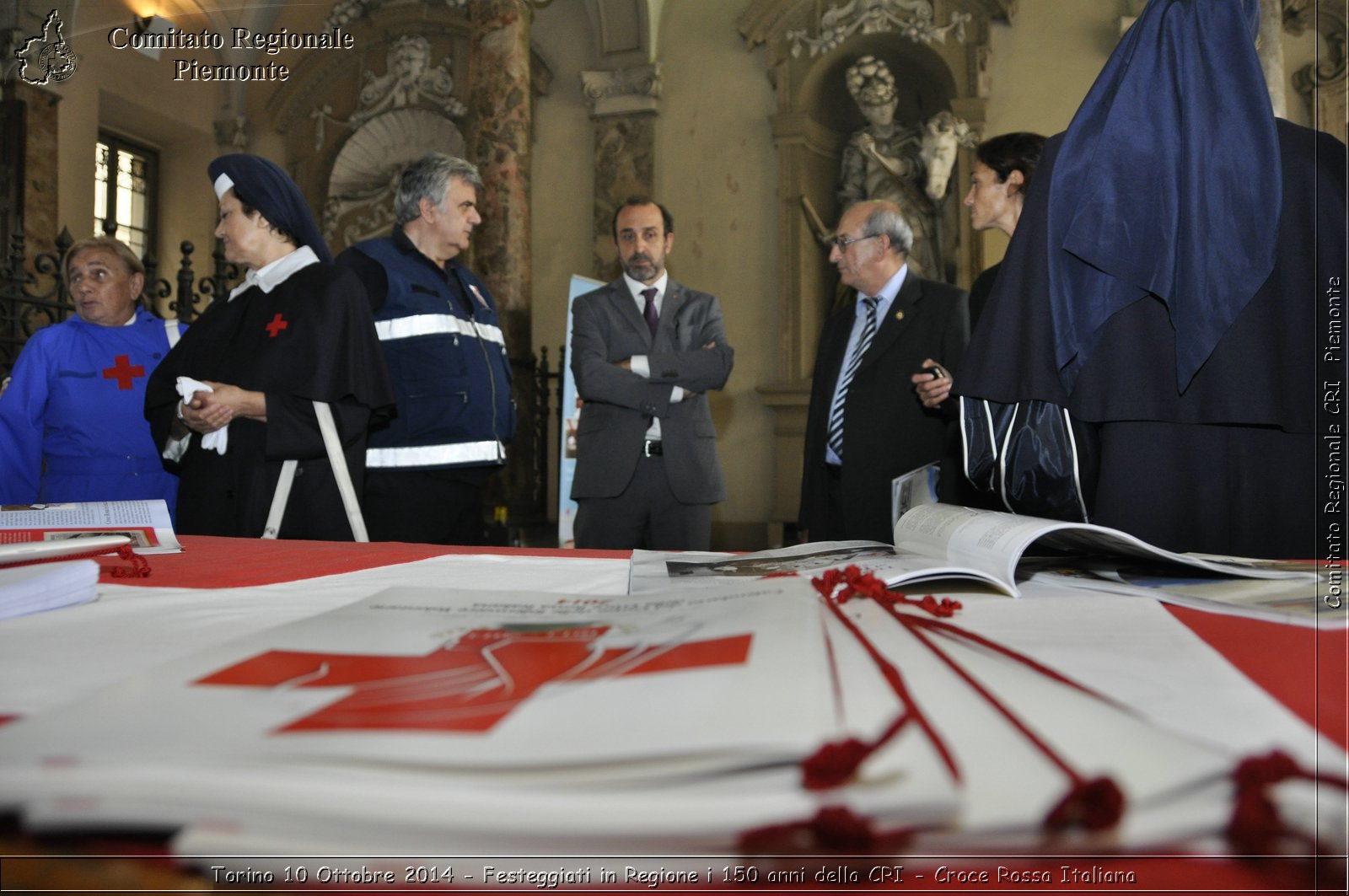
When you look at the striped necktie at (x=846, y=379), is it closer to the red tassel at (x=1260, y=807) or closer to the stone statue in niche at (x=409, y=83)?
the red tassel at (x=1260, y=807)

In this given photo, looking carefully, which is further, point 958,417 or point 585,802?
point 958,417

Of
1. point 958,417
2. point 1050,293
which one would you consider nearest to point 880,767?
point 1050,293

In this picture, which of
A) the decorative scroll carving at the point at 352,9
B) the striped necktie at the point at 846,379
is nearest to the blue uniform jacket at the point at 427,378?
the striped necktie at the point at 846,379

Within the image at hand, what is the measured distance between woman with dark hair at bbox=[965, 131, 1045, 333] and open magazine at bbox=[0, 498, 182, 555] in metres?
2.45

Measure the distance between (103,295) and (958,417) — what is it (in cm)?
325

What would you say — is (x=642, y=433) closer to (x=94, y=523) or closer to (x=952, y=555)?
(x=94, y=523)

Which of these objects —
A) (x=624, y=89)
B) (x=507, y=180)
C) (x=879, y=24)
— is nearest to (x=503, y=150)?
(x=507, y=180)

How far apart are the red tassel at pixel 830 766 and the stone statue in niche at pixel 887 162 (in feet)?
28.4

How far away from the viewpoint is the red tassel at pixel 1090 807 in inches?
15.1

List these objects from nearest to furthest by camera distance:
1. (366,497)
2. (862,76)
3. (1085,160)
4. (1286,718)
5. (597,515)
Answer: (1286,718) → (1085,160) → (366,497) → (597,515) → (862,76)

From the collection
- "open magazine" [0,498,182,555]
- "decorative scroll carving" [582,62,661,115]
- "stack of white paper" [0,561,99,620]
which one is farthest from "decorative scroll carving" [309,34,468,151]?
"stack of white paper" [0,561,99,620]

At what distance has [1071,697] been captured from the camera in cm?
47

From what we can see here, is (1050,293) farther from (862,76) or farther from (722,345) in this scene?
(862,76)

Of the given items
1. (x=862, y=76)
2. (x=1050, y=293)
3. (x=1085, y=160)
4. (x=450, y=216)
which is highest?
(x=862, y=76)
